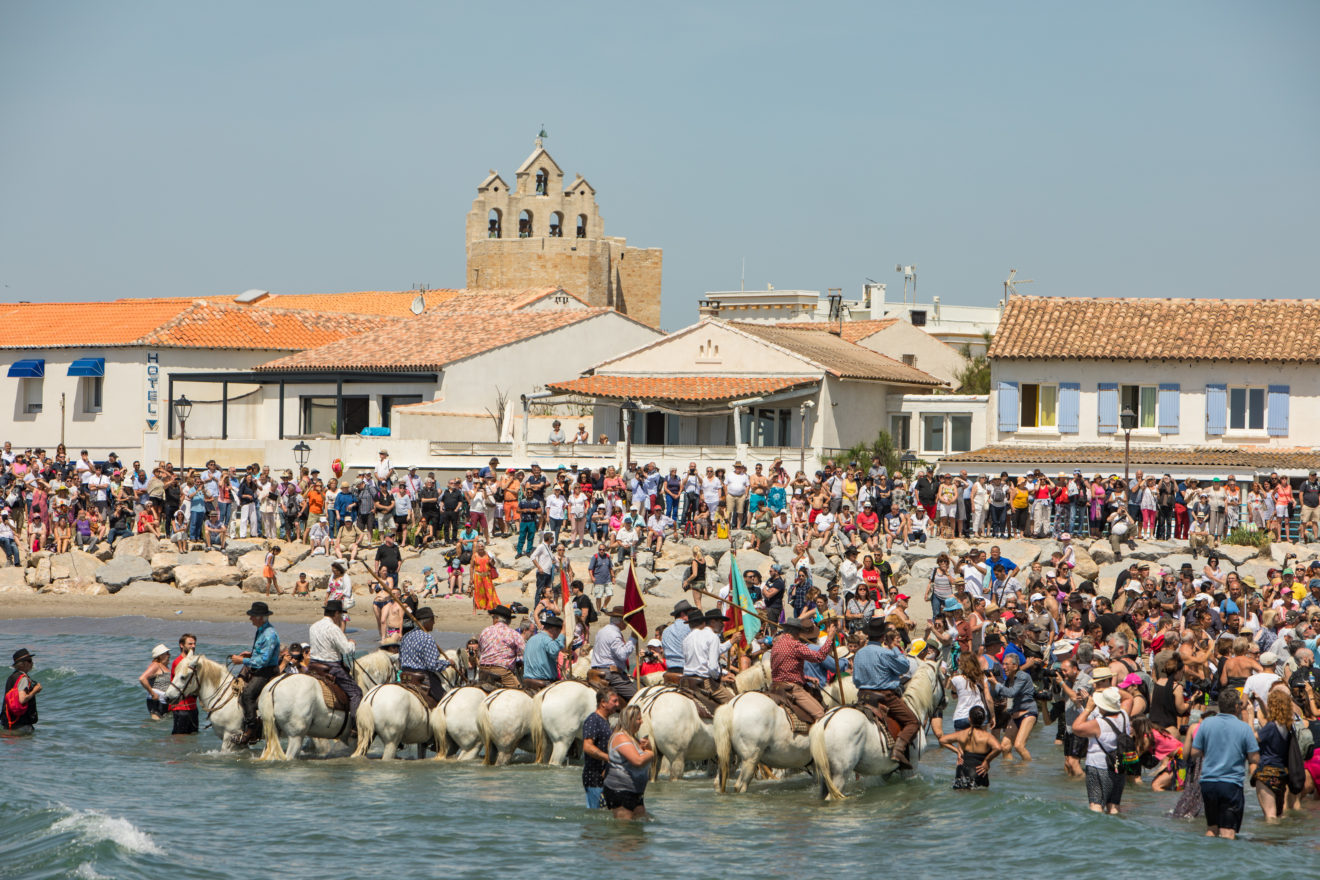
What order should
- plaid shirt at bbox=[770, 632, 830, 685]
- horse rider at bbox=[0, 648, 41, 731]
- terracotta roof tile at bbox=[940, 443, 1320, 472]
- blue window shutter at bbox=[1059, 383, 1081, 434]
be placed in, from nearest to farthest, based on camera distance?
1. plaid shirt at bbox=[770, 632, 830, 685]
2. horse rider at bbox=[0, 648, 41, 731]
3. terracotta roof tile at bbox=[940, 443, 1320, 472]
4. blue window shutter at bbox=[1059, 383, 1081, 434]

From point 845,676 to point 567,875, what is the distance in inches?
295

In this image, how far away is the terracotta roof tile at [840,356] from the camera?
43156 mm

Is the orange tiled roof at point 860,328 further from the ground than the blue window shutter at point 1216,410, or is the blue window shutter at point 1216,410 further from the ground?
the orange tiled roof at point 860,328

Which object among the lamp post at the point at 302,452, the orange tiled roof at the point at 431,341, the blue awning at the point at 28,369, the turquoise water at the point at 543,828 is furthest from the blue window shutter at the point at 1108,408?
the blue awning at the point at 28,369

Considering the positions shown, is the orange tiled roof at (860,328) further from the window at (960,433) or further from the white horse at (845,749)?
the white horse at (845,749)

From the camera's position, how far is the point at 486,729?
17625 millimetres

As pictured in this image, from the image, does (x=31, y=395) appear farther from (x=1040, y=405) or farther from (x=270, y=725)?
(x=270, y=725)

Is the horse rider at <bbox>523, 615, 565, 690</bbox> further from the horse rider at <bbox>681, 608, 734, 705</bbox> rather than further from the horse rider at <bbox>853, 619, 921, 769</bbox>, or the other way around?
the horse rider at <bbox>853, 619, 921, 769</bbox>

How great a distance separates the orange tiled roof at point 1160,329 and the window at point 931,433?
468 centimetres

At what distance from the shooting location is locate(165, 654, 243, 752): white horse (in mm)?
18656

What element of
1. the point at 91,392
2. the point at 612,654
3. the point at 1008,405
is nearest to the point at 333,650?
the point at 612,654

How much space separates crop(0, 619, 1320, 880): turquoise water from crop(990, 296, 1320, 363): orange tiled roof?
22.0 m

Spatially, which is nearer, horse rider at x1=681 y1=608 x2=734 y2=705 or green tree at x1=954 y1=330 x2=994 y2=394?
horse rider at x1=681 y1=608 x2=734 y2=705

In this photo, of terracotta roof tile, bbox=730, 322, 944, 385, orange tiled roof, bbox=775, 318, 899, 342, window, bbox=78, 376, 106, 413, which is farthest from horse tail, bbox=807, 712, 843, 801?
window, bbox=78, 376, 106, 413
